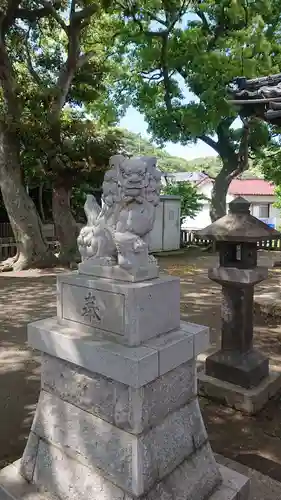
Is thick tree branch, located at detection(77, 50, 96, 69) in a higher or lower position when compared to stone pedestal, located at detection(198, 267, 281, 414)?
higher

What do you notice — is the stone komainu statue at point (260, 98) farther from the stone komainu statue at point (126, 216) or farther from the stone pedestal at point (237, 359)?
the stone komainu statue at point (126, 216)

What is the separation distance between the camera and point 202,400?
414 centimetres

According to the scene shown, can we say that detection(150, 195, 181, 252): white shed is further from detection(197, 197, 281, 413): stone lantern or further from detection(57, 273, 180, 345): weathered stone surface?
detection(57, 273, 180, 345): weathered stone surface

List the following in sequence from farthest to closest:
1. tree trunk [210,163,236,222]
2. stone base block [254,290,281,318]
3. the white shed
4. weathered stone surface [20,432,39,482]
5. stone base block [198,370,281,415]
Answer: tree trunk [210,163,236,222] < the white shed < stone base block [254,290,281,318] < stone base block [198,370,281,415] < weathered stone surface [20,432,39,482]

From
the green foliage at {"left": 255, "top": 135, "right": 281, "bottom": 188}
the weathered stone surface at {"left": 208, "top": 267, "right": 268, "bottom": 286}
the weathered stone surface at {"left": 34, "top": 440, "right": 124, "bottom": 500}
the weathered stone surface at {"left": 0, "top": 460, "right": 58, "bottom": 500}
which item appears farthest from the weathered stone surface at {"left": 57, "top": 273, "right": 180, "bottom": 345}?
the green foliage at {"left": 255, "top": 135, "right": 281, "bottom": 188}

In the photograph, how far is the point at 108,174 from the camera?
2527 millimetres

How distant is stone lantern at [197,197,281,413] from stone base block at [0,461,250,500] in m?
1.33

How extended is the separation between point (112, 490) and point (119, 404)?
50cm

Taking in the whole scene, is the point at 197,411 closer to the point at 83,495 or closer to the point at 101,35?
the point at 83,495

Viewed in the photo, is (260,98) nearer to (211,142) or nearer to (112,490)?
(112,490)

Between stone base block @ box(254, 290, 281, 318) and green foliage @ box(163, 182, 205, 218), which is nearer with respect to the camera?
stone base block @ box(254, 290, 281, 318)

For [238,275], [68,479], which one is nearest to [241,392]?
[238,275]

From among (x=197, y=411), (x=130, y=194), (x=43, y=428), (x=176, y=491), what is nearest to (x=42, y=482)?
(x=43, y=428)

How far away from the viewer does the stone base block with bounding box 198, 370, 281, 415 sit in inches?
153
